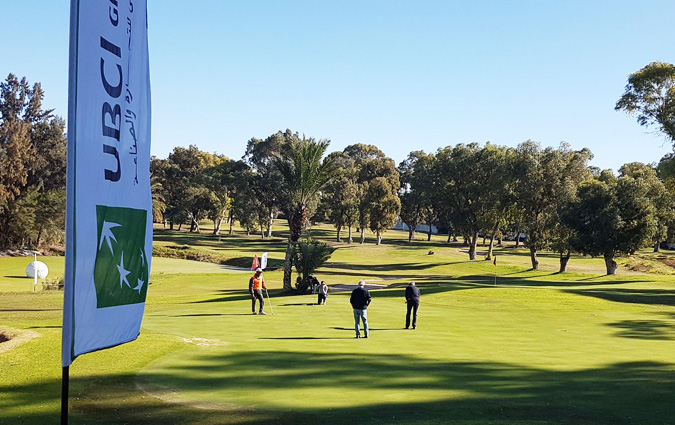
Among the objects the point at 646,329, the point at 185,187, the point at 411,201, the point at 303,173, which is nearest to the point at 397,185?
the point at 411,201

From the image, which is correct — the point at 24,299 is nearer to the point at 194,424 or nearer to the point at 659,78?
the point at 194,424

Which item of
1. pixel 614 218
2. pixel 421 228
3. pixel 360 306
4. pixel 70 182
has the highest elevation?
pixel 614 218

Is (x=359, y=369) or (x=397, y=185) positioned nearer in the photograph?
(x=359, y=369)

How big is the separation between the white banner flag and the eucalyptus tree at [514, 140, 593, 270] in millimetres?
61545

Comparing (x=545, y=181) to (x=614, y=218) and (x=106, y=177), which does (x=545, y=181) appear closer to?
(x=614, y=218)

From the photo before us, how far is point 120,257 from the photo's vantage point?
23.4 feet

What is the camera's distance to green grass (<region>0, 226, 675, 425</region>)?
10891mm

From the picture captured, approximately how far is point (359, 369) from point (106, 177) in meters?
9.47

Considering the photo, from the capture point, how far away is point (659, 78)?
161 ft

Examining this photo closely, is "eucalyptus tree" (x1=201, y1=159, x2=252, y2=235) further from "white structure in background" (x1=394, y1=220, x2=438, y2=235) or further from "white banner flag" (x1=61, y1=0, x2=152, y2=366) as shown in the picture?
"white banner flag" (x1=61, y1=0, x2=152, y2=366)

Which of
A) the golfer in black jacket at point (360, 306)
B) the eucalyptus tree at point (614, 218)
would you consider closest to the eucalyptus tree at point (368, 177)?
the eucalyptus tree at point (614, 218)

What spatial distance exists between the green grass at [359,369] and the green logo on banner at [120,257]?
3.60 metres

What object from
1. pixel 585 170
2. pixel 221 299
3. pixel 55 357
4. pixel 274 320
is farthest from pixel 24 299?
pixel 585 170

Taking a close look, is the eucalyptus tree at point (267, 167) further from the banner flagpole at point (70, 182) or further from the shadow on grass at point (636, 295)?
the banner flagpole at point (70, 182)
